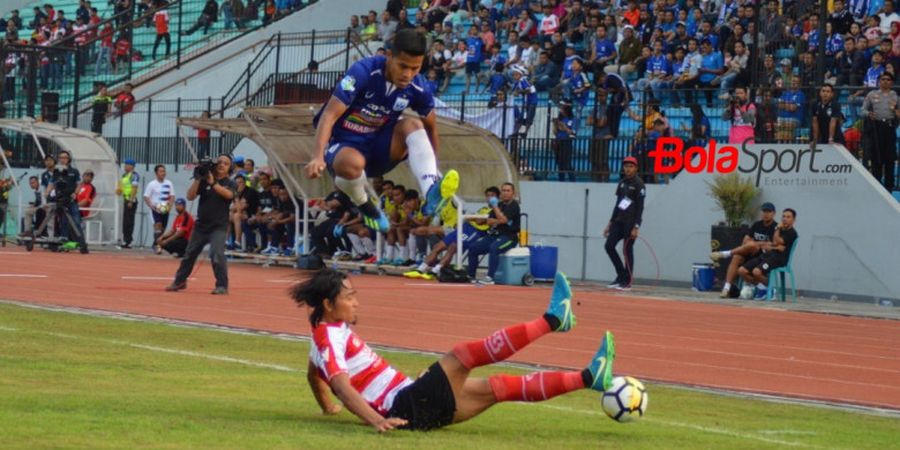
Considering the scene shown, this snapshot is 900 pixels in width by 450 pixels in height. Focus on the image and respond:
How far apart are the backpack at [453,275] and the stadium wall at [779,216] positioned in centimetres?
336

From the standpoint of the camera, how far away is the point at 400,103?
12203 millimetres

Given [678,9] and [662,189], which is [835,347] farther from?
[678,9]

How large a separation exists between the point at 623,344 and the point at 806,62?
11.6 m

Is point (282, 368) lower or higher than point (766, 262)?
lower

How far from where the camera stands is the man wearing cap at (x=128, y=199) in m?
36.1

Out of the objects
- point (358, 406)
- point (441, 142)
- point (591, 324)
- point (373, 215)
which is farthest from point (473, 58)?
point (358, 406)

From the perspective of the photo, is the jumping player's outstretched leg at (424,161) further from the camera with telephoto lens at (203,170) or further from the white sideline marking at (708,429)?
the camera with telephoto lens at (203,170)

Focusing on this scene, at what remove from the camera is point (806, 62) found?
2578 centimetres

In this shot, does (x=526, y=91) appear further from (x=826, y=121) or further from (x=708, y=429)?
(x=708, y=429)

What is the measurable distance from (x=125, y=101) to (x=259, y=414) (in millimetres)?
31444

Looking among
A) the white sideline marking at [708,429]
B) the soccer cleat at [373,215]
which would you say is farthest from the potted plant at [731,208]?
the white sideline marking at [708,429]

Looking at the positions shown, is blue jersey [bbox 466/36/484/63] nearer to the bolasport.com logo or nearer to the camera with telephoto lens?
the bolasport.com logo

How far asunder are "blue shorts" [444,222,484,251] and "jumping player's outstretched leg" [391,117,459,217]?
46.1ft

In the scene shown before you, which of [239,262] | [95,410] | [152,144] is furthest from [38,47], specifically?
[95,410]
